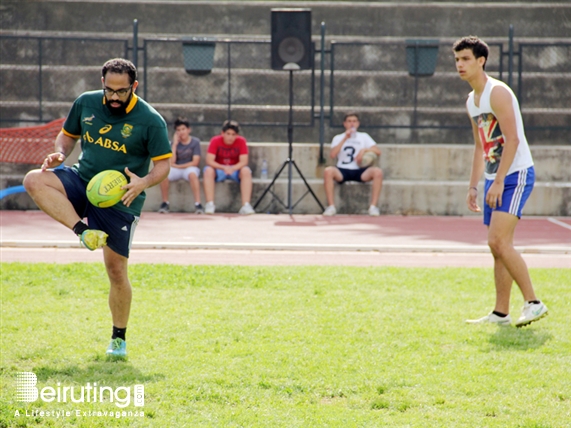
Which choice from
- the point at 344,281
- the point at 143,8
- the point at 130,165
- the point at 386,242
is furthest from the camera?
the point at 143,8

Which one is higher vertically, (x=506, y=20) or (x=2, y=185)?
(x=506, y=20)

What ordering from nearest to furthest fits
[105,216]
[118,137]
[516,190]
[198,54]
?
[118,137] < [105,216] < [516,190] < [198,54]

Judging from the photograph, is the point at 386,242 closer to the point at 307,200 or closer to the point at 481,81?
the point at 307,200

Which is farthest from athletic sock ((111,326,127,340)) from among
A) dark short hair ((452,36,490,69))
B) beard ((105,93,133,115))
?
dark short hair ((452,36,490,69))

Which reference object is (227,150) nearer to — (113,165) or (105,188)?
(113,165)

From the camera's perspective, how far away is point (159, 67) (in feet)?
66.4

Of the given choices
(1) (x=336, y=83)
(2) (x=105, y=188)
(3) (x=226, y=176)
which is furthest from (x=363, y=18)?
(2) (x=105, y=188)

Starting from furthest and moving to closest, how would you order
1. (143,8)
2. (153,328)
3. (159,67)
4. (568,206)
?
(143,8)
(159,67)
(568,206)
(153,328)

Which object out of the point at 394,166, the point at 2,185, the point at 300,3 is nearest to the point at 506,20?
the point at 300,3

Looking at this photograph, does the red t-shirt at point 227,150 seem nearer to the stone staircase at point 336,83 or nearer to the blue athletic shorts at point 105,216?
the stone staircase at point 336,83

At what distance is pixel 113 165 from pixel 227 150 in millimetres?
9885

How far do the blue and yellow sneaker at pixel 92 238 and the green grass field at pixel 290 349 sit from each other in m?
0.82

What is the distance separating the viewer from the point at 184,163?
639 inches

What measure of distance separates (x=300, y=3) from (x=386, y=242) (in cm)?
1079
